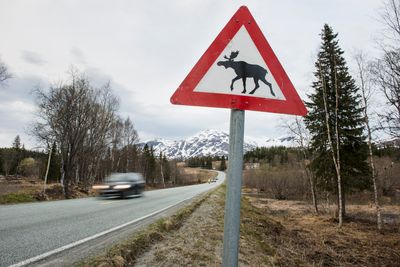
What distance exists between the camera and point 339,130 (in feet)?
77.8

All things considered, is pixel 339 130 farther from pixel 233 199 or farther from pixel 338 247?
pixel 233 199

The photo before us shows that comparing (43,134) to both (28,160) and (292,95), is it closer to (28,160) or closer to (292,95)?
(292,95)

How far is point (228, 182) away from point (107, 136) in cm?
4194

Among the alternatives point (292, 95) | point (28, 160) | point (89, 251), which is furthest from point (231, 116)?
point (28, 160)

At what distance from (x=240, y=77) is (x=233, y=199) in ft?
2.89

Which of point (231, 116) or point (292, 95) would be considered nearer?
point (231, 116)

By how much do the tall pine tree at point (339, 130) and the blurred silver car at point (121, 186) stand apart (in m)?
15.2

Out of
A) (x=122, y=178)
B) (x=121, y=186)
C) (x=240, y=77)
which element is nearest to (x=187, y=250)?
(x=240, y=77)

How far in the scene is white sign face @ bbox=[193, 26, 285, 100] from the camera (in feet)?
7.09

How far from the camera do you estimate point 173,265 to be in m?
4.48

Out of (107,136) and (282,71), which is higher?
(107,136)

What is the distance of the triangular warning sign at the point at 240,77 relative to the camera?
2.15 m

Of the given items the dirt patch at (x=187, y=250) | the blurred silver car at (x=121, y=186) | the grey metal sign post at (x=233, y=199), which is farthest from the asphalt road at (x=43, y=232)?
the blurred silver car at (x=121, y=186)

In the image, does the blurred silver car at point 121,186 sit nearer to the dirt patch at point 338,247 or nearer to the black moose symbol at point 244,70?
the dirt patch at point 338,247
